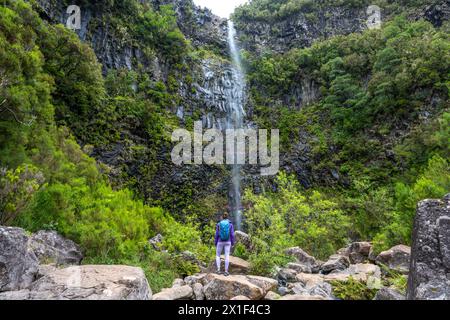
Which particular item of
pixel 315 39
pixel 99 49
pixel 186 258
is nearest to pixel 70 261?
pixel 186 258

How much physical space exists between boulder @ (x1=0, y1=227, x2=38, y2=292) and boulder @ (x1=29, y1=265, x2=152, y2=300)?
18.3 inches

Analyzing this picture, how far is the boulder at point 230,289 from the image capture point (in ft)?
18.3

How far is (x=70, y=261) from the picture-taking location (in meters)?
8.13

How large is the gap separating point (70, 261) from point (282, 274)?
5425mm

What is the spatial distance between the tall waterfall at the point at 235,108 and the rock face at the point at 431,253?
20.6 metres

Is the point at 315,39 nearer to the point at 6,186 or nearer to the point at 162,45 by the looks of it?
the point at 162,45

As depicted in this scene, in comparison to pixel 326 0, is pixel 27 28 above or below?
below

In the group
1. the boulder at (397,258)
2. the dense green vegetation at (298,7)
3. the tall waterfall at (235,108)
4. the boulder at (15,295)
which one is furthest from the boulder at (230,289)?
the dense green vegetation at (298,7)

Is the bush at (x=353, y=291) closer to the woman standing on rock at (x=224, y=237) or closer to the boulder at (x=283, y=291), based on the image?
the boulder at (x=283, y=291)

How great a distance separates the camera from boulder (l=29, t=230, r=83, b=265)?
7480 millimetres

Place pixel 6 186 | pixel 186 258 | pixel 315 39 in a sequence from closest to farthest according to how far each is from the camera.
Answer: pixel 6 186, pixel 186 258, pixel 315 39

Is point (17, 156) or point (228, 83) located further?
point (228, 83)

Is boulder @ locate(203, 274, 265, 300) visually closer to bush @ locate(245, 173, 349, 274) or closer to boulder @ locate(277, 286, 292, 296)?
boulder @ locate(277, 286, 292, 296)

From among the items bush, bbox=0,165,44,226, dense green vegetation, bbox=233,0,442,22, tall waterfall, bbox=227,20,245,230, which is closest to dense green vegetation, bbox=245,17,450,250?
tall waterfall, bbox=227,20,245,230
